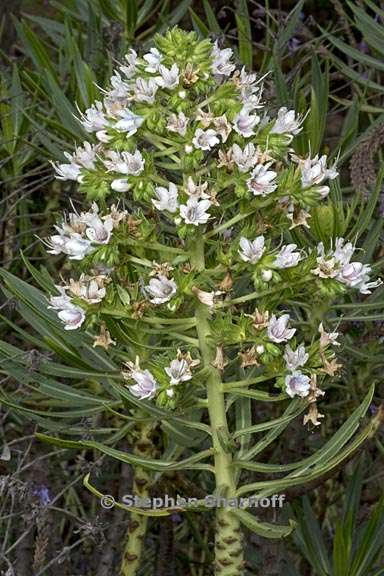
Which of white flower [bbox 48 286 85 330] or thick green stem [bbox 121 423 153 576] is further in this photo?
thick green stem [bbox 121 423 153 576]

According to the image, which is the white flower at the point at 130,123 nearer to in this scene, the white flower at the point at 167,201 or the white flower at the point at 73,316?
the white flower at the point at 167,201

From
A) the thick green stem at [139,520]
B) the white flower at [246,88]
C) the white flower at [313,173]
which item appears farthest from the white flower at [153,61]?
the thick green stem at [139,520]

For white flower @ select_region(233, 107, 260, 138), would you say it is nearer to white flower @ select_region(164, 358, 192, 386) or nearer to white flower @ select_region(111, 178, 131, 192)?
white flower @ select_region(111, 178, 131, 192)

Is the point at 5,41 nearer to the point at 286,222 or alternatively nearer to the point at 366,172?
the point at 366,172

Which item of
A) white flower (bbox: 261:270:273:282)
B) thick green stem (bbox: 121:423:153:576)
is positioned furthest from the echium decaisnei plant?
thick green stem (bbox: 121:423:153:576)

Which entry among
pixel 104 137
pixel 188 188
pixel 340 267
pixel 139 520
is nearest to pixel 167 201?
pixel 188 188

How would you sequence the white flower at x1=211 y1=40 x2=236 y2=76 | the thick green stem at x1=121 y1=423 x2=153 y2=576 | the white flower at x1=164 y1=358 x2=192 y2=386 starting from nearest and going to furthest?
the white flower at x1=164 y1=358 x2=192 y2=386
the white flower at x1=211 y1=40 x2=236 y2=76
the thick green stem at x1=121 y1=423 x2=153 y2=576

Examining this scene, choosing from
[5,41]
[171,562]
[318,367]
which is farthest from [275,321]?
[5,41]
